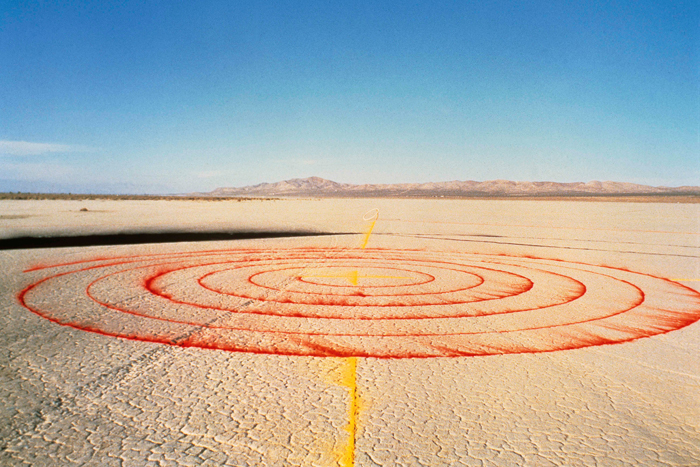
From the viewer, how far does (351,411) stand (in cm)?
439

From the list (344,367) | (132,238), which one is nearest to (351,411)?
(344,367)

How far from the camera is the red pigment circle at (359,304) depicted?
21.1 ft

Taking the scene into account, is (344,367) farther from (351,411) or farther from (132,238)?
(132,238)

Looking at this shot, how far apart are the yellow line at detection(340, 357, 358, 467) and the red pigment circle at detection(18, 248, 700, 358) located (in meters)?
0.49

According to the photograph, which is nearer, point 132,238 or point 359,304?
point 359,304

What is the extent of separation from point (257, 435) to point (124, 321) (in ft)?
13.0

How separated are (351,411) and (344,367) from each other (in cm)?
106

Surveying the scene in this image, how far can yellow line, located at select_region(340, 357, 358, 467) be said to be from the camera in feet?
11.8

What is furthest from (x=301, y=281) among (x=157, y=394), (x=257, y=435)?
(x=257, y=435)

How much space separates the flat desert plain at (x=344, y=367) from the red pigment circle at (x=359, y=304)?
47mm

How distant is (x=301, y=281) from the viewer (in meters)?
10.2

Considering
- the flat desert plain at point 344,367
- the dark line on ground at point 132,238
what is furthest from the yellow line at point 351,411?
the dark line on ground at point 132,238

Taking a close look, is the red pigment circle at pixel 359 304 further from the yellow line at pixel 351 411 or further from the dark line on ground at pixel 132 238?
the dark line on ground at pixel 132 238

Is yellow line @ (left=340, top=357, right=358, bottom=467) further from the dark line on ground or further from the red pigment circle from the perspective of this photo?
the dark line on ground
